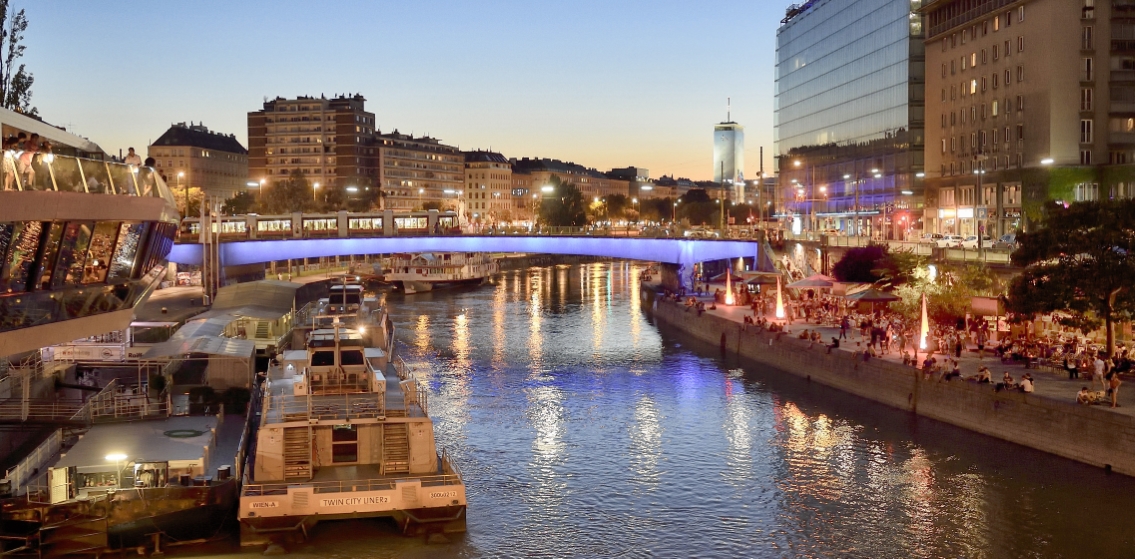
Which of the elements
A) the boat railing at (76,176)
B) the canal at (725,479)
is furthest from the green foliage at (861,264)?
the boat railing at (76,176)

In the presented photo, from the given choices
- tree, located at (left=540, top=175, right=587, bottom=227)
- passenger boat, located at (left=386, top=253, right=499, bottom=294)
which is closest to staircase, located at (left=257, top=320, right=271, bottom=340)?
passenger boat, located at (left=386, top=253, right=499, bottom=294)

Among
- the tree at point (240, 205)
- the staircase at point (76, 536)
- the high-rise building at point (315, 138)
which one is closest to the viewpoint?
the staircase at point (76, 536)

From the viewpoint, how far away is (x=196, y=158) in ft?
598

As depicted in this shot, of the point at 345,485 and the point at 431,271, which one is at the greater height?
the point at 431,271

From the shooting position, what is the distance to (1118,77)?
7300 cm

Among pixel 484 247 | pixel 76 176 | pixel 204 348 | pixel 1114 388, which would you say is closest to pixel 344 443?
pixel 76 176

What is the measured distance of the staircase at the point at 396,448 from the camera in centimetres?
2550

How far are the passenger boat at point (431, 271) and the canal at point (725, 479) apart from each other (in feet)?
175

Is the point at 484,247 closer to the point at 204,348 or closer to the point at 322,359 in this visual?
the point at 204,348

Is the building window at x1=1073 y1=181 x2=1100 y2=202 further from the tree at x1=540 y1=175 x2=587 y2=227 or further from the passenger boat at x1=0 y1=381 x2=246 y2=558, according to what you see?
the tree at x1=540 y1=175 x2=587 y2=227

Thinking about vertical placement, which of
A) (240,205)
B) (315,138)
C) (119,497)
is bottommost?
(119,497)

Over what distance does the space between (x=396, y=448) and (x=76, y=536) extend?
6.97 m

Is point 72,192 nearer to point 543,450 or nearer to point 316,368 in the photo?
point 316,368

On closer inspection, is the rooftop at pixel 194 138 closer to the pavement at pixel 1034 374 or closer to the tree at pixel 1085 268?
the pavement at pixel 1034 374
